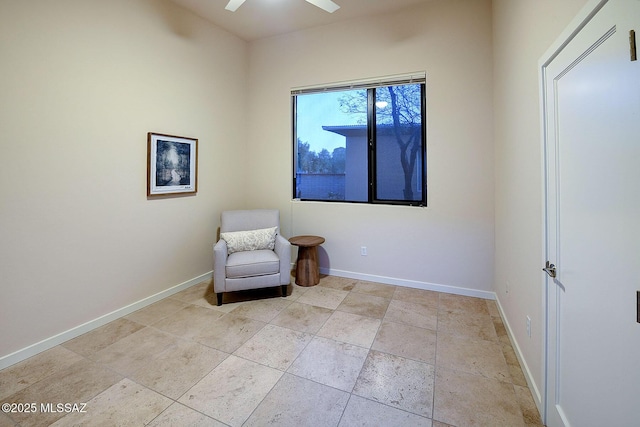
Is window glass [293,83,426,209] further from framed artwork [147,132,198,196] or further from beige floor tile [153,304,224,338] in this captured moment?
beige floor tile [153,304,224,338]

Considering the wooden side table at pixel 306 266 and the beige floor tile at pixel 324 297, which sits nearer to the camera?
the beige floor tile at pixel 324 297

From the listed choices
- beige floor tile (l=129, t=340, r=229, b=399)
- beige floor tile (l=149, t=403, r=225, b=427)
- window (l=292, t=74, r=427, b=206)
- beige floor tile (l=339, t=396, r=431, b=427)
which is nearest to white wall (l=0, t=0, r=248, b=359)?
beige floor tile (l=129, t=340, r=229, b=399)

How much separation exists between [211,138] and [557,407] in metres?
3.99

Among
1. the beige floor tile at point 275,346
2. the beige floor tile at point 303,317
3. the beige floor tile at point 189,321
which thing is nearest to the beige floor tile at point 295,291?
the beige floor tile at point 303,317

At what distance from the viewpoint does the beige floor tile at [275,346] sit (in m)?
2.12

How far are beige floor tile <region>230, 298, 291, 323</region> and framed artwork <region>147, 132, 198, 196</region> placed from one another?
5.04 ft

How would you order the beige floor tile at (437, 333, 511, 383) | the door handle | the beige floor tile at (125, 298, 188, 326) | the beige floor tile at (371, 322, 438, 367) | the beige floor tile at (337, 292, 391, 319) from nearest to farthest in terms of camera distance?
the door handle
the beige floor tile at (437, 333, 511, 383)
the beige floor tile at (371, 322, 438, 367)
the beige floor tile at (125, 298, 188, 326)
the beige floor tile at (337, 292, 391, 319)

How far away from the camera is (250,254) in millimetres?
3236

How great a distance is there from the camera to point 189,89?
3.39 meters

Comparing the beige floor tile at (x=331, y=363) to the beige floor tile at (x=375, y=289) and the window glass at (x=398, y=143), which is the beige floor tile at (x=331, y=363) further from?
the window glass at (x=398, y=143)

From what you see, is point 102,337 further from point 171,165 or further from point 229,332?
point 171,165

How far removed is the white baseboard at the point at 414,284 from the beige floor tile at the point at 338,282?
0.07m

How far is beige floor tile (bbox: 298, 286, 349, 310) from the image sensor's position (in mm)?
3076

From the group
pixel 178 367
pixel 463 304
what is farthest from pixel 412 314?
pixel 178 367
